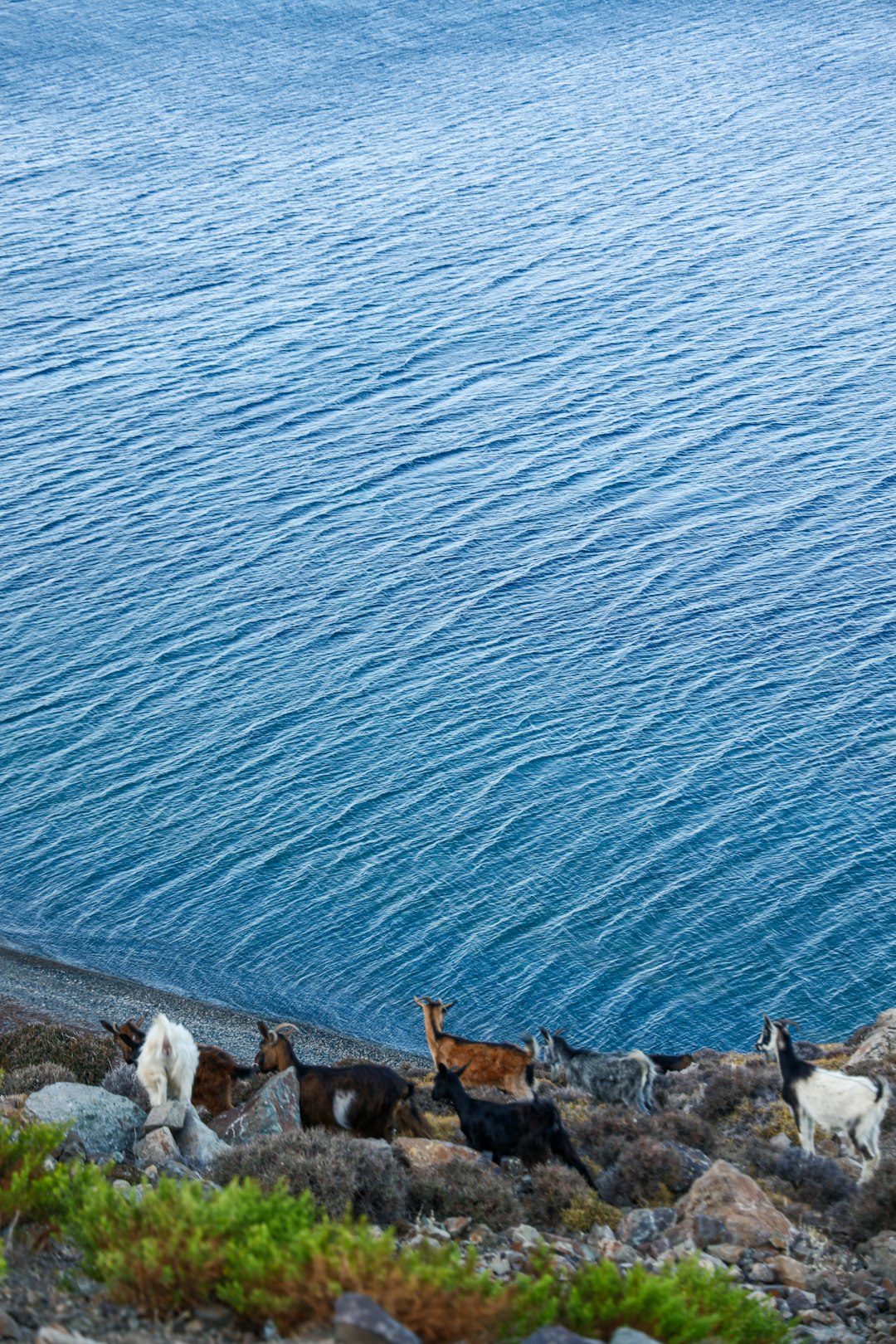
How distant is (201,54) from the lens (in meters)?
106

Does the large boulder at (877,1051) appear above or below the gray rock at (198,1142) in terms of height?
below

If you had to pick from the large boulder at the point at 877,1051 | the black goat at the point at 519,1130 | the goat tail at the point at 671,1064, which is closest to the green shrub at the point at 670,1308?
the black goat at the point at 519,1130

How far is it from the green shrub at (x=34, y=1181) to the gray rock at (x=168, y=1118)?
3255 mm

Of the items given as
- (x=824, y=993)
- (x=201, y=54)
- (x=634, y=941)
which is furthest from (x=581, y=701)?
(x=201, y=54)

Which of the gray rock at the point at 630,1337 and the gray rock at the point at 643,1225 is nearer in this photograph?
the gray rock at the point at 630,1337

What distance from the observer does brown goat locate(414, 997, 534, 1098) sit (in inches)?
693

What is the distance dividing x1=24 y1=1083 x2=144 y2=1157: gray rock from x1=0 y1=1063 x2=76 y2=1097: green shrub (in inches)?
82.2

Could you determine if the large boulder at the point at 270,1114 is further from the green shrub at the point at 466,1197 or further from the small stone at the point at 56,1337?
the small stone at the point at 56,1337

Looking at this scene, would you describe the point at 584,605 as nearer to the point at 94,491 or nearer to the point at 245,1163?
the point at 94,491

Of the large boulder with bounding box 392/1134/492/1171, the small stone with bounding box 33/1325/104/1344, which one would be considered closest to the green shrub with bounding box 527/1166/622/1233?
the large boulder with bounding box 392/1134/492/1171

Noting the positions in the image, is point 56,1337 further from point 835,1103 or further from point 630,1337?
point 835,1103

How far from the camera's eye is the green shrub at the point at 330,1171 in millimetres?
11352

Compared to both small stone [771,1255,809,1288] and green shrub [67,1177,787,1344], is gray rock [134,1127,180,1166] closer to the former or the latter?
green shrub [67,1177,787,1344]

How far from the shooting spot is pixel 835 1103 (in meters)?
13.9
